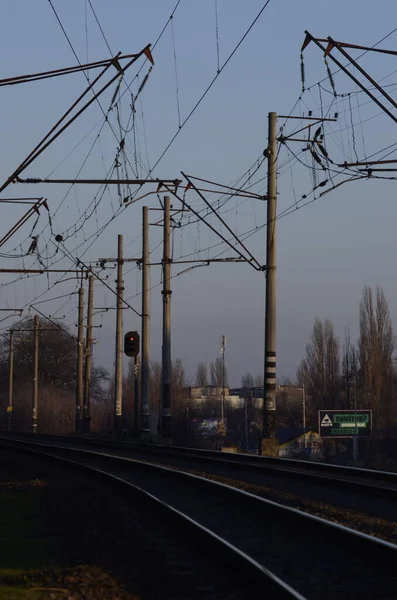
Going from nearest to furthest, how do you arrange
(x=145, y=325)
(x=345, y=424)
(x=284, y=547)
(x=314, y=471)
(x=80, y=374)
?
(x=284, y=547)
(x=314, y=471)
(x=345, y=424)
(x=145, y=325)
(x=80, y=374)

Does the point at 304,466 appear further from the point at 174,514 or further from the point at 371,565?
the point at 371,565

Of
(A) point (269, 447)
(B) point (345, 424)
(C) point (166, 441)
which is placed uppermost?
(B) point (345, 424)

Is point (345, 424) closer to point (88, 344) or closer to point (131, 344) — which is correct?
point (131, 344)

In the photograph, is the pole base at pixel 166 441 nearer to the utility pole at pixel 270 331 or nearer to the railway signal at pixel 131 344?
the railway signal at pixel 131 344

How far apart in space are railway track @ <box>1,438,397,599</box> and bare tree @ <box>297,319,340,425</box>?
2599 inches

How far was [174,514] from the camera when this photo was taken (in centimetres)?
1297

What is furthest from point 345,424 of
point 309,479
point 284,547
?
point 284,547

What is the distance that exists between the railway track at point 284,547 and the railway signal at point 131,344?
80.6 ft

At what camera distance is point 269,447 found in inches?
1113

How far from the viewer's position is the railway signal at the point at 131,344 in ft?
138

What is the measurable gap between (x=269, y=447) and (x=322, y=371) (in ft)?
192

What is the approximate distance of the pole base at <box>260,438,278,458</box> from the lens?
1112 inches

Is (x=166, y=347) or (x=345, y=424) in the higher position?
(x=166, y=347)

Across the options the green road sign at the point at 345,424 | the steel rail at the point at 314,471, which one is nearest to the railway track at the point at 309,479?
the steel rail at the point at 314,471
